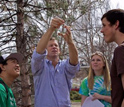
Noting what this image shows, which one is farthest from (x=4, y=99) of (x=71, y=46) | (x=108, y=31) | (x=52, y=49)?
(x=108, y=31)

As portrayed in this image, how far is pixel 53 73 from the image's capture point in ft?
9.96

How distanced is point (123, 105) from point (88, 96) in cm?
162

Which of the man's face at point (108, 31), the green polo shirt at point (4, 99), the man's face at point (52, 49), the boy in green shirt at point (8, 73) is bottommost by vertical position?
the green polo shirt at point (4, 99)

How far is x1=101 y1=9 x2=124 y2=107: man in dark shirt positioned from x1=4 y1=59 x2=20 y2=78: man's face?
53.7 inches

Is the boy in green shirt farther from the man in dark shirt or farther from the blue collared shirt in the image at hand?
the man in dark shirt

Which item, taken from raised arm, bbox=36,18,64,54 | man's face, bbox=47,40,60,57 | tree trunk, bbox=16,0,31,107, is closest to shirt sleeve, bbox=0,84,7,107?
raised arm, bbox=36,18,64,54

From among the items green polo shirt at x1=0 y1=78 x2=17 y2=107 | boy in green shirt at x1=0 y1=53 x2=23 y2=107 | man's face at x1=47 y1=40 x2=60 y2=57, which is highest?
man's face at x1=47 y1=40 x2=60 y2=57

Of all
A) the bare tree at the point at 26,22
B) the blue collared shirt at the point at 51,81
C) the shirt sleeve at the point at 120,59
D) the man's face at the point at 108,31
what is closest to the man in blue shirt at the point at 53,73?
the blue collared shirt at the point at 51,81

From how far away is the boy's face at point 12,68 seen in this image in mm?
2973

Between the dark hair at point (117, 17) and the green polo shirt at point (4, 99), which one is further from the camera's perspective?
the green polo shirt at point (4, 99)

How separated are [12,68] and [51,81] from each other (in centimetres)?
51

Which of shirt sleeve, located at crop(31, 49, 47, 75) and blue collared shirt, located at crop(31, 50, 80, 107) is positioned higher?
shirt sleeve, located at crop(31, 49, 47, 75)

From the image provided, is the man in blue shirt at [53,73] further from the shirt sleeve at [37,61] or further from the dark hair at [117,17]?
the dark hair at [117,17]

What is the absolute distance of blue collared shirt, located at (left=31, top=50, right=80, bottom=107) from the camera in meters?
2.88
